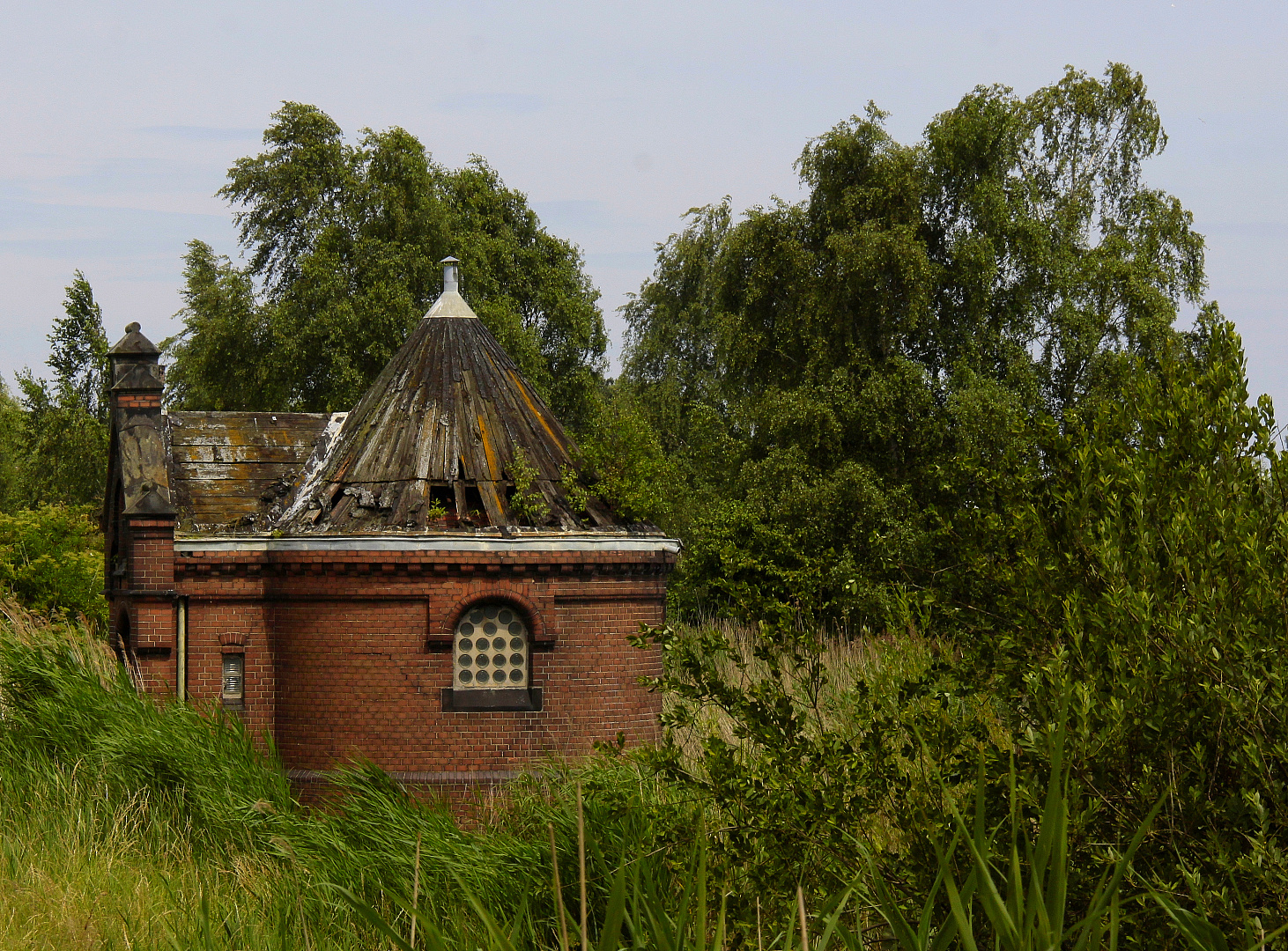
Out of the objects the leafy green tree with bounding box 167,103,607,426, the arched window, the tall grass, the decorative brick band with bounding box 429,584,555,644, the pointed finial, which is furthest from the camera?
the leafy green tree with bounding box 167,103,607,426

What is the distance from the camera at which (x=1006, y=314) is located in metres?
27.4

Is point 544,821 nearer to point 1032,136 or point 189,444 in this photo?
point 189,444

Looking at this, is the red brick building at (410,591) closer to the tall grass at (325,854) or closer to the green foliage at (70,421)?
the tall grass at (325,854)

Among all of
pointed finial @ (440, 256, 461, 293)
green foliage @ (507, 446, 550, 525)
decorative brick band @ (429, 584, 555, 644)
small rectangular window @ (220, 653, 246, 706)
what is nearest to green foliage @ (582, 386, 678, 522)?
green foliage @ (507, 446, 550, 525)

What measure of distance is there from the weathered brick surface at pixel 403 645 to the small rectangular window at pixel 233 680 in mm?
109

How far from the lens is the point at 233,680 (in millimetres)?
14547

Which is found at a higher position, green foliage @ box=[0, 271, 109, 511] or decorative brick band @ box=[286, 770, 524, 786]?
green foliage @ box=[0, 271, 109, 511]

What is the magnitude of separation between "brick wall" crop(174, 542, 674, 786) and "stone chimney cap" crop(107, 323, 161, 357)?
283cm

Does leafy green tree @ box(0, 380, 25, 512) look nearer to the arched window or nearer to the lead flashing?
the lead flashing

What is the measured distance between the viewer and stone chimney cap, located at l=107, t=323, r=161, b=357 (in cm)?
1531

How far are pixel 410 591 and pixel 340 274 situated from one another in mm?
19182

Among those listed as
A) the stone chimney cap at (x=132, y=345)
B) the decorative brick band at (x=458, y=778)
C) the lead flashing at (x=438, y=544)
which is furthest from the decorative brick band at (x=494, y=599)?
the stone chimney cap at (x=132, y=345)

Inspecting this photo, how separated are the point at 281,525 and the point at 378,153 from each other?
20.0m

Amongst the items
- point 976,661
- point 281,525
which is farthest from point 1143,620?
point 281,525
